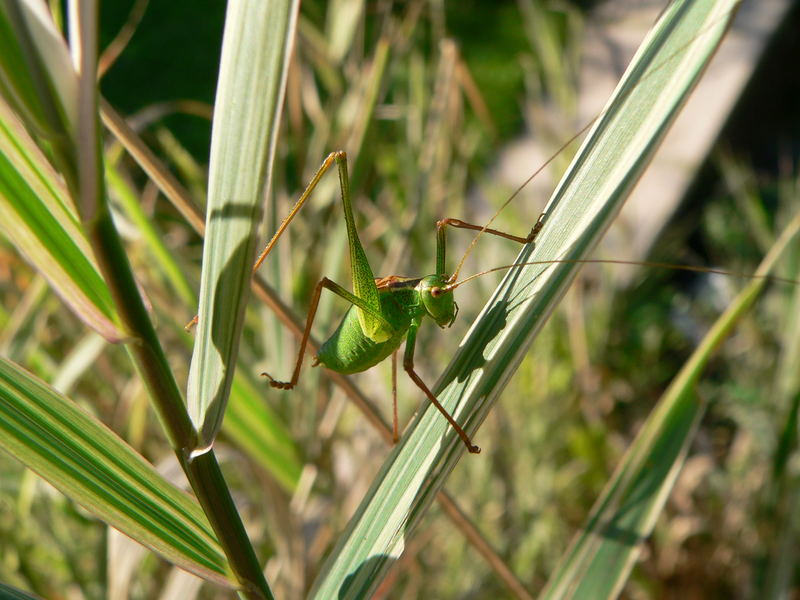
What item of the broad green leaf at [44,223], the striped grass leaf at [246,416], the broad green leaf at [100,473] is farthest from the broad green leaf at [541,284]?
the striped grass leaf at [246,416]

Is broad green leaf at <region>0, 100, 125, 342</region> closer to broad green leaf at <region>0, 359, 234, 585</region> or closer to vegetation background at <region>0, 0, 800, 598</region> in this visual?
broad green leaf at <region>0, 359, 234, 585</region>

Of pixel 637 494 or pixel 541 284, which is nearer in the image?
pixel 541 284

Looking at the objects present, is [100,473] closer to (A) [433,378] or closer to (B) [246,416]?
(B) [246,416]

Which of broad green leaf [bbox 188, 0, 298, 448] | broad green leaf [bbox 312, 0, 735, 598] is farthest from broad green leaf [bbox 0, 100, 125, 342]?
broad green leaf [bbox 312, 0, 735, 598]

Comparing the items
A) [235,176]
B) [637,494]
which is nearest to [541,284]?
[235,176]

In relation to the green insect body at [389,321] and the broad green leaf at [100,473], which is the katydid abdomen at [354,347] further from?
the broad green leaf at [100,473]

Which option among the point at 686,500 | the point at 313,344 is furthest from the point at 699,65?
the point at 686,500

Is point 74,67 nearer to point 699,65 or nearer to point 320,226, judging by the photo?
point 699,65
